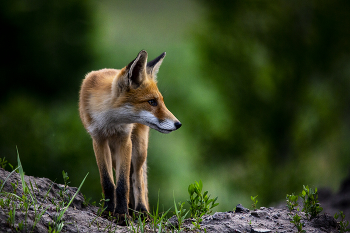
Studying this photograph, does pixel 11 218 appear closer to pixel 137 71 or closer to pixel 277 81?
pixel 137 71

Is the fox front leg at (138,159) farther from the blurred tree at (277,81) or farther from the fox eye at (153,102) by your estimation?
the blurred tree at (277,81)

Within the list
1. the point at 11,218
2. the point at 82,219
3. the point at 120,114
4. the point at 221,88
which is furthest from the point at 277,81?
the point at 11,218

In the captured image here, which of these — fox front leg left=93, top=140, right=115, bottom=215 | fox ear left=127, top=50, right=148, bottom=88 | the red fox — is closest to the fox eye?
the red fox

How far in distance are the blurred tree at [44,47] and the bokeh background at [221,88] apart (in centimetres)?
4

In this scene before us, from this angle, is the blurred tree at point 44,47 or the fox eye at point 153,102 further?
the blurred tree at point 44,47

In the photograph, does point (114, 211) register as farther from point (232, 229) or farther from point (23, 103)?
point (23, 103)

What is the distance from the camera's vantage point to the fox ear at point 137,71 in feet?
12.8

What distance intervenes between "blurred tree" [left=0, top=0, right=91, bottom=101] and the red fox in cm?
931

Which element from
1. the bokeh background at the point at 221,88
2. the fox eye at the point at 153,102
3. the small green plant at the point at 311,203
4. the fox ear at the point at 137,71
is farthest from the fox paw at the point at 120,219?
the bokeh background at the point at 221,88

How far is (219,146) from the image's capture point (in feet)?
41.6

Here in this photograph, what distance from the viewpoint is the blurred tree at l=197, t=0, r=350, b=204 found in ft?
40.2

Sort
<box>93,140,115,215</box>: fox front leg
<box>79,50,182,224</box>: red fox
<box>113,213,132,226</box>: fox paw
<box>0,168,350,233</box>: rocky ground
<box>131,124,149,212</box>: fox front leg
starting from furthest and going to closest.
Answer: <box>131,124,149,212</box>: fox front leg
<box>93,140,115,215</box>: fox front leg
<box>79,50,182,224</box>: red fox
<box>113,213,132,226</box>: fox paw
<box>0,168,350,233</box>: rocky ground

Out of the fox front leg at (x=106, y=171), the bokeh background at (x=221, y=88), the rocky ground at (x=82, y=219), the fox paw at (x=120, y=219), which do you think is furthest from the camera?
the bokeh background at (x=221, y=88)

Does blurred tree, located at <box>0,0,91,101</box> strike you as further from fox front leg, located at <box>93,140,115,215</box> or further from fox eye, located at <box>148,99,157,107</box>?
fox eye, located at <box>148,99,157,107</box>
